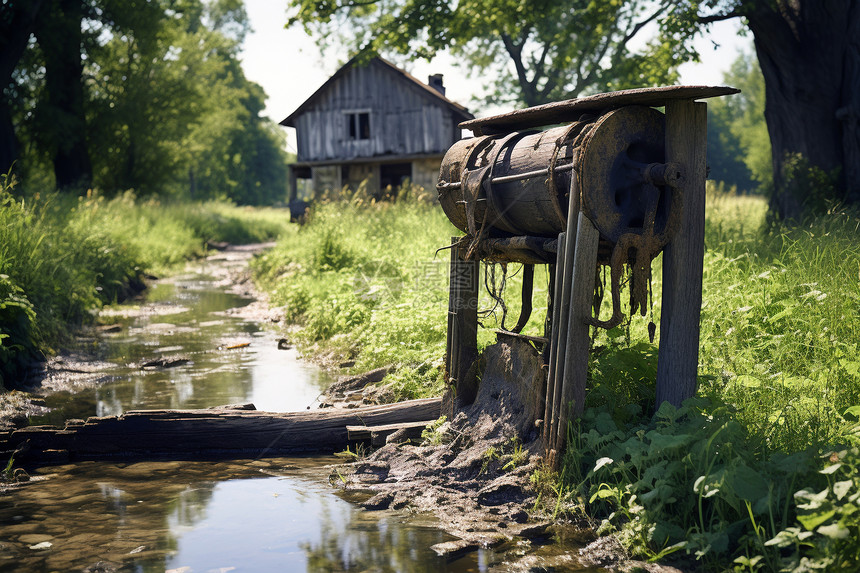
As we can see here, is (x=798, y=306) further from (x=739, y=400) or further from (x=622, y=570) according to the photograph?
(x=622, y=570)

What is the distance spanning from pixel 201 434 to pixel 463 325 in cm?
225

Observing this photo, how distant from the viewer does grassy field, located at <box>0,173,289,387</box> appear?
8.30 metres

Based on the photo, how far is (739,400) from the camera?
4.91 meters

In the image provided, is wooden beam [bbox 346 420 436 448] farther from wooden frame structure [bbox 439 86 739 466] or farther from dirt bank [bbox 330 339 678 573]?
wooden frame structure [bbox 439 86 739 466]

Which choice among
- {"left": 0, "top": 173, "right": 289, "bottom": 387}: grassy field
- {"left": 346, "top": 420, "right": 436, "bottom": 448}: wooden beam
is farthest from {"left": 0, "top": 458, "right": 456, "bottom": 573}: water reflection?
{"left": 0, "top": 173, "right": 289, "bottom": 387}: grassy field

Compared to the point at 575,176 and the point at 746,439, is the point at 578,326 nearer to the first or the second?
the point at 575,176

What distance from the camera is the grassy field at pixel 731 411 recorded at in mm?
3418

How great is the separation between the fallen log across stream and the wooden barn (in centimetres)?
2034

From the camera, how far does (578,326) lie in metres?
4.41

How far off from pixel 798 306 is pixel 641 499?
324cm

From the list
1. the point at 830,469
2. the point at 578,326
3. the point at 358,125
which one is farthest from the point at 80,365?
the point at 358,125

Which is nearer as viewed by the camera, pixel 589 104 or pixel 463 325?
pixel 589 104

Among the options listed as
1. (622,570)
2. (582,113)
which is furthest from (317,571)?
(582,113)

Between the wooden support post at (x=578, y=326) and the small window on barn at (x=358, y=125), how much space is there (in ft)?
77.7
